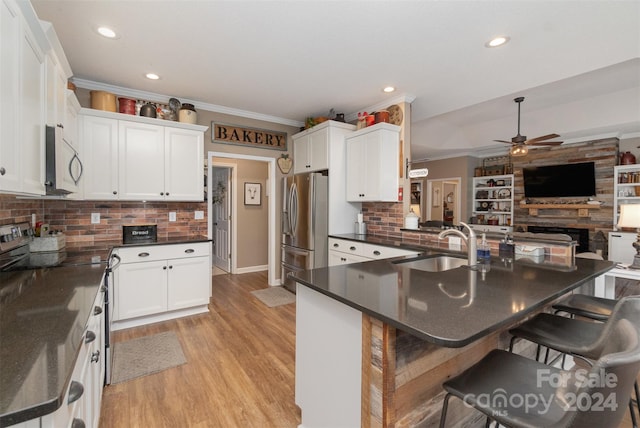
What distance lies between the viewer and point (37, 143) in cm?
148

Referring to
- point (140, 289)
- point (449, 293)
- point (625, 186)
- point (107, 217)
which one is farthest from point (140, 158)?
point (625, 186)

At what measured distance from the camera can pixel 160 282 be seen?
3.14m

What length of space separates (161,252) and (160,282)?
318mm

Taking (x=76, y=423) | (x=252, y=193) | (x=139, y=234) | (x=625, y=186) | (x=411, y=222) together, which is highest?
(x=625, y=186)

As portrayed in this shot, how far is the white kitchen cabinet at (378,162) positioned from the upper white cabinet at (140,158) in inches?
77.7

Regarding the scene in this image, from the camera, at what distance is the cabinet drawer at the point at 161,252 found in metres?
2.98

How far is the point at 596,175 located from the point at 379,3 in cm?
576

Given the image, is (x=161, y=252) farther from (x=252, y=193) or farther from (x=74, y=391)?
(x=252, y=193)

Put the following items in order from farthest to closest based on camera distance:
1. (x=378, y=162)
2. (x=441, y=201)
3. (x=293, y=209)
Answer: (x=441, y=201)
(x=293, y=209)
(x=378, y=162)

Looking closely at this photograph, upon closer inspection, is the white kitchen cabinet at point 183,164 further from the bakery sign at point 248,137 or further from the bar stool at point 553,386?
the bar stool at point 553,386

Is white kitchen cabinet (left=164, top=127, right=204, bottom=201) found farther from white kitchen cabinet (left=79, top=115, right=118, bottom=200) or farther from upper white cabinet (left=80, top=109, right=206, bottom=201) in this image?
white kitchen cabinet (left=79, top=115, right=118, bottom=200)

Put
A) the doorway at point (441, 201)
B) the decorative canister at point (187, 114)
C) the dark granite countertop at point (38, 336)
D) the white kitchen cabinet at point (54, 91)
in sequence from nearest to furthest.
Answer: the dark granite countertop at point (38, 336) < the white kitchen cabinet at point (54, 91) < the decorative canister at point (187, 114) < the doorway at point (441, 201)

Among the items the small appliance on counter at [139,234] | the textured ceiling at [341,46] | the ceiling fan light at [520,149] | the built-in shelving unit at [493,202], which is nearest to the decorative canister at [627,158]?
the built-in shelving unit at [493,202]

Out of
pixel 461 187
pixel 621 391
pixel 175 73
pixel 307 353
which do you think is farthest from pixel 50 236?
pixel 461 187
